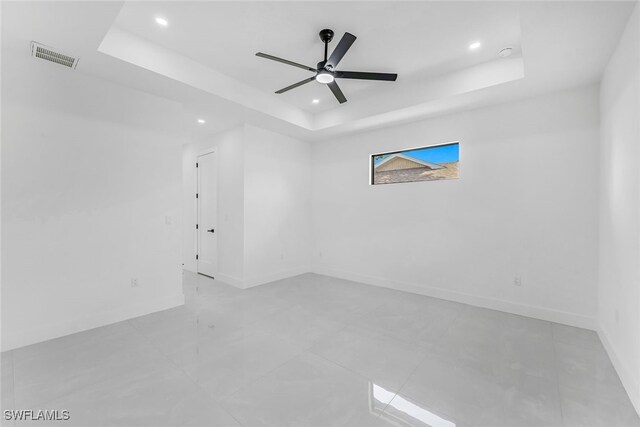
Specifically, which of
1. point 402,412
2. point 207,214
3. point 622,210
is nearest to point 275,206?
point 207,214

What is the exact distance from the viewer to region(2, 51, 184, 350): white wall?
2568 mm

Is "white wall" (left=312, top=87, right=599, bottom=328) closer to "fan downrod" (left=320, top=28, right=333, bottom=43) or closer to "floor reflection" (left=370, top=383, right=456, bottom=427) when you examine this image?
"fan downrod" (left=320, top=28, right=333, bottom=43)

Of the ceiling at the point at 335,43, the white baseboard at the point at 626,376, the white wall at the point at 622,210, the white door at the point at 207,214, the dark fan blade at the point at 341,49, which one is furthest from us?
the white door at the point at 207,214

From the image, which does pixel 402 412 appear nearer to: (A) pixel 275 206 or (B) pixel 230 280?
(B) pixel 230 280

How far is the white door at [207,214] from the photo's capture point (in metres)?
5.20

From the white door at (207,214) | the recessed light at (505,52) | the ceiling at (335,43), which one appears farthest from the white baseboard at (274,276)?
the recessed light at (505,52)

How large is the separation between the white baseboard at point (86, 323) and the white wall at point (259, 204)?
→ 50.7 inches

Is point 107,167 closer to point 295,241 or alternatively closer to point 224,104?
point 224,104

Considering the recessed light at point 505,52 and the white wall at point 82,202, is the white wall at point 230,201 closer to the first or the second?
the white wall at point 82,202

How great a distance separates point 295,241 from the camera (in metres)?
5.52

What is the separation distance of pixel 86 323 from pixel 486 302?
4.81 metres

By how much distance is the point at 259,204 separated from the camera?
486cm

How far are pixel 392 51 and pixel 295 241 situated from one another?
3.67 meters

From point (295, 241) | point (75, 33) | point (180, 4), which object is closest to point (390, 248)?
point (295, 241)
